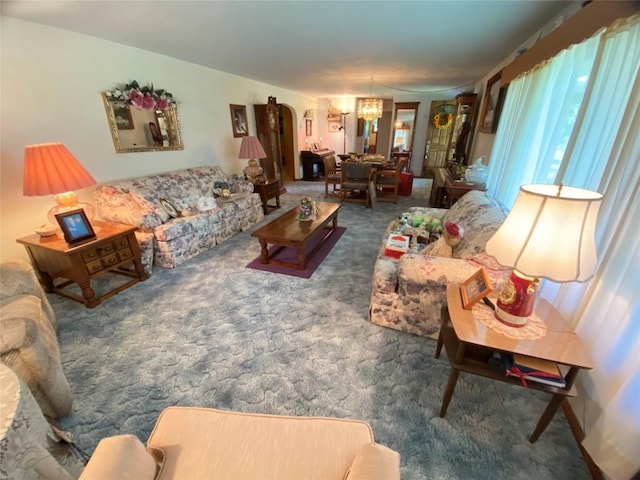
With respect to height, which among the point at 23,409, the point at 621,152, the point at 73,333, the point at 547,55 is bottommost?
the point at 73,333

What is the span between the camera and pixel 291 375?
158cm

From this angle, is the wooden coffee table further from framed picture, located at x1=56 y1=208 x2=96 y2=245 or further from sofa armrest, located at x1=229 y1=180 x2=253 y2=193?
framed picture, located at x1=56 y1=208 x2=96 y2=245

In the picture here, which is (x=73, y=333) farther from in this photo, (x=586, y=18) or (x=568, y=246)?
(x=586, y=18)

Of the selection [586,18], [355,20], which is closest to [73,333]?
[355,20]

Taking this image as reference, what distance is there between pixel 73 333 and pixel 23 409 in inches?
51.5

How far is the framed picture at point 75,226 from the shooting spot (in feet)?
6.64

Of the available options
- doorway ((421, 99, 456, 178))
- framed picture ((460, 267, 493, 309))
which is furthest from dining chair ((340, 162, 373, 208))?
doorway ((421, 99, 456, 178))

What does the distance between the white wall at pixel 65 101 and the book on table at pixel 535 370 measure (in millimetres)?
3746

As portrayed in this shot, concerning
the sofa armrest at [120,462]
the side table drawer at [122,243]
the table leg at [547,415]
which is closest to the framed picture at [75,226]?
the side table drawer at [122,243]

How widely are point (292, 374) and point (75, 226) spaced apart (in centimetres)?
212

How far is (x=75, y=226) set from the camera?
209 centimetres

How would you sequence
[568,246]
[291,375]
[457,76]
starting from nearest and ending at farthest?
[568,246] < [291,375] < [457,76]

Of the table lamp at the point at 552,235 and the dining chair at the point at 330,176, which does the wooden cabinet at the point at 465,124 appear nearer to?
the dining chair at the point at 330,176

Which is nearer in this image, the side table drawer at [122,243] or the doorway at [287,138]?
the side table drawer at [122,243]
